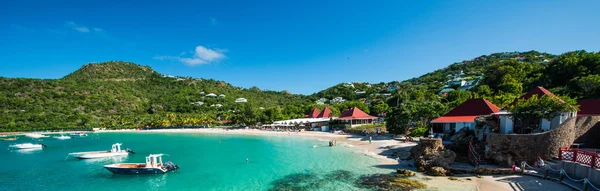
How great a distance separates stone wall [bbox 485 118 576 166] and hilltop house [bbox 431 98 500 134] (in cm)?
682

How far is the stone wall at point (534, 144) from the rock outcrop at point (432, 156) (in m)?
2.86

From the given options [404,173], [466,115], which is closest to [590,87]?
[466,115]

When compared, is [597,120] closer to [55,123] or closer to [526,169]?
[526,169]

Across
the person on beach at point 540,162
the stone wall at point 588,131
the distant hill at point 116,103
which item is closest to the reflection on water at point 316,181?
the person on beach at point 540,162

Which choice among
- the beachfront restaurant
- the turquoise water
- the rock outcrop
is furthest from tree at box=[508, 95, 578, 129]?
the beachfront restaurant

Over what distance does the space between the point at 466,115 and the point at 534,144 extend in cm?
983

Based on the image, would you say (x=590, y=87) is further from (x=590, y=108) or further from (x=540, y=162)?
(x=540, y=162)

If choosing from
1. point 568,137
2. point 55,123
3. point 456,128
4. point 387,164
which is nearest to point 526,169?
point 568,137

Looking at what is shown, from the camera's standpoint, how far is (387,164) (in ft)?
67.1

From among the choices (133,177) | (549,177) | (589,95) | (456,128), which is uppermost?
(589,95)

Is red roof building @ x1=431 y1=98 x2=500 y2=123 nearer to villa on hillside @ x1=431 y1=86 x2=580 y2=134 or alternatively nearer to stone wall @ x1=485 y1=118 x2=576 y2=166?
villa on hillside @ x1=431 y1=86 x2=580 y2=134

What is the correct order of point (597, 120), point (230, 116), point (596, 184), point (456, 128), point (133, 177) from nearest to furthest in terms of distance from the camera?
point (596, 184)
point (597, 120)
point (133, 177)
point (456, 128)
point (230, 116)

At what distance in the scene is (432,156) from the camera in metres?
17.8

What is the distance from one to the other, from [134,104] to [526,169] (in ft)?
340
